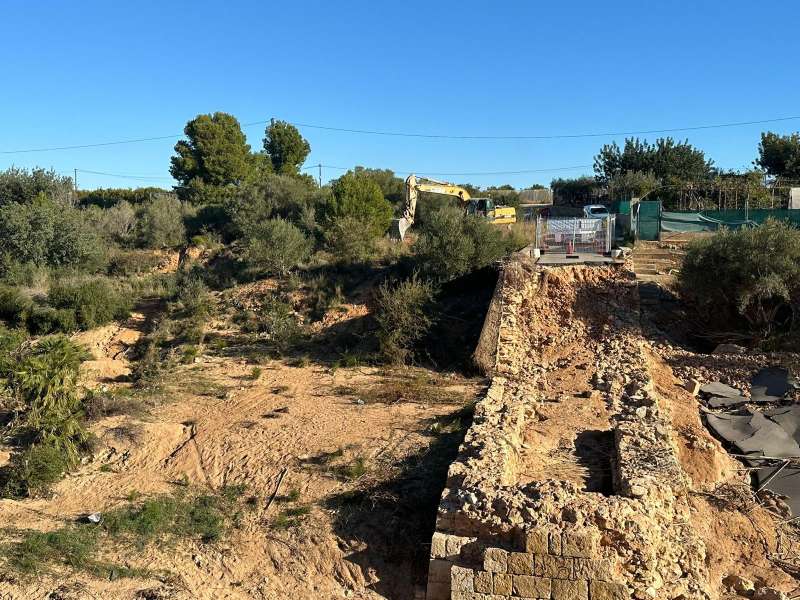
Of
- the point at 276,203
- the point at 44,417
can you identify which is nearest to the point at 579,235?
the point at 44,417

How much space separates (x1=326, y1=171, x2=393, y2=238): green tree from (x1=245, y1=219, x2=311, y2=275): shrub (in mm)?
1808

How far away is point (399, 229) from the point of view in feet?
73.5

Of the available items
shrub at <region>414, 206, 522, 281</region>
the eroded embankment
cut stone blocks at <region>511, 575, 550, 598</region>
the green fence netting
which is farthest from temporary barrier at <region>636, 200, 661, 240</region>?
cut stone blocks at <region>511, 575, 550, 598</region>

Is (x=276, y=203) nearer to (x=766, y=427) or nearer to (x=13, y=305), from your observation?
(x=13, y=305)

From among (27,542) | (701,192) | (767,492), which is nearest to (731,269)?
(767,492)

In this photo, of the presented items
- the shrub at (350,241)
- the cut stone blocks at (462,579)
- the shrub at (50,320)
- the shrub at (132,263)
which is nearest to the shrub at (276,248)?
the shrub at (350,241)

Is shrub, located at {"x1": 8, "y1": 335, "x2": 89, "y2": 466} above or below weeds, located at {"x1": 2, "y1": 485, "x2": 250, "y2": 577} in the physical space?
above

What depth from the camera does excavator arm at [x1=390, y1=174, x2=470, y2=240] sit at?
22844 millimetres

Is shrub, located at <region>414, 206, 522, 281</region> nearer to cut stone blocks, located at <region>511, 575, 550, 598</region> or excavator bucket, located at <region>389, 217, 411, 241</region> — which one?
excavator bucket, located at <region>389, 217, 411, 241</region>

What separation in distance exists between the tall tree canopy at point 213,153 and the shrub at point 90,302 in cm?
1962

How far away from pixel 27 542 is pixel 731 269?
12.8 meters

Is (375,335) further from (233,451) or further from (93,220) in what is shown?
(93,220)

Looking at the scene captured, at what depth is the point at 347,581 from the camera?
714cm

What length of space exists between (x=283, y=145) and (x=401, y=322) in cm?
3120
